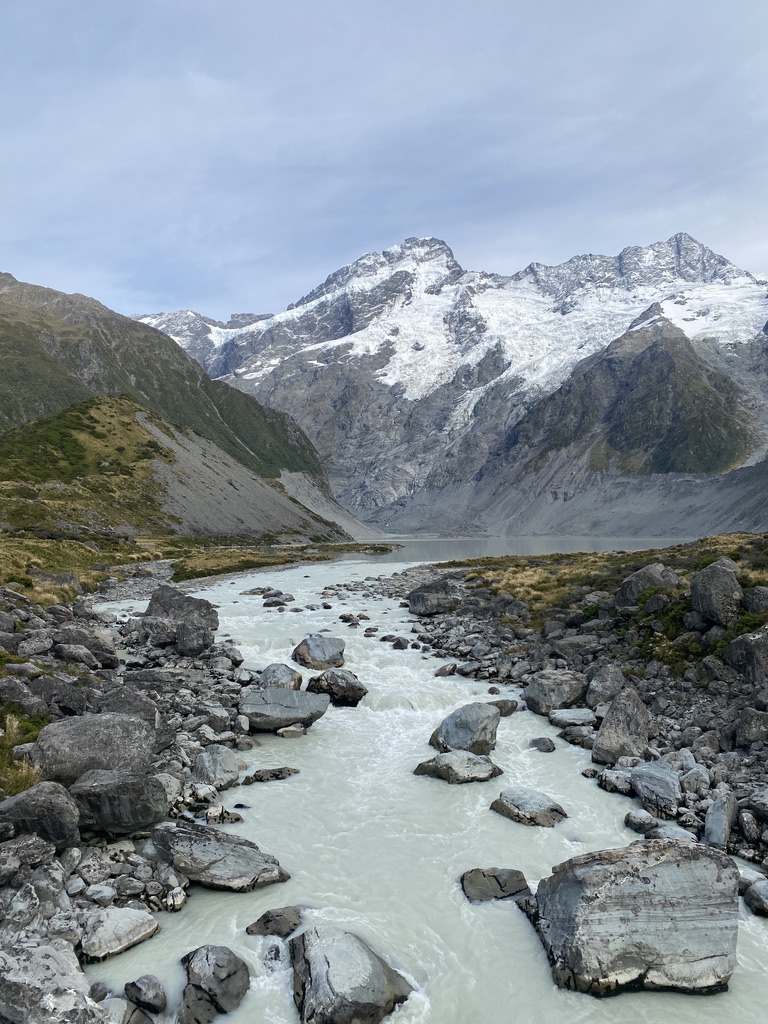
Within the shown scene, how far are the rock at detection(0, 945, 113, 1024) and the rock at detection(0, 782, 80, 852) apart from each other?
2874mm

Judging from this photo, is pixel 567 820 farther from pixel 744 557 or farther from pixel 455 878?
pixel 744 557

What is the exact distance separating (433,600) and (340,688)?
17.1 metres

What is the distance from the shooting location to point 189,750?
17.7 metres

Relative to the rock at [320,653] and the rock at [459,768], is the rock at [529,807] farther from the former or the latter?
the rock at [320,653]

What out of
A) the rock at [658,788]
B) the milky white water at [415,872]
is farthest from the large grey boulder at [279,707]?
the rock at [658,788]

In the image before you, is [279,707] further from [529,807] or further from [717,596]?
[717,596]

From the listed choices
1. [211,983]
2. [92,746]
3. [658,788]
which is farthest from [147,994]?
[658,788]

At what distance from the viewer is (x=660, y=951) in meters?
10.3

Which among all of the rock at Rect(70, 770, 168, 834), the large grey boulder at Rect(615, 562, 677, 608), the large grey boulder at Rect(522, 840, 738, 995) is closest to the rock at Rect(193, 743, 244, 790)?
the rock at Rect(70, 770, 168, 834)

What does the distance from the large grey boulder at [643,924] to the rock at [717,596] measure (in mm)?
14528

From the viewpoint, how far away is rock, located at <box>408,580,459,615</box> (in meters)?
40.0

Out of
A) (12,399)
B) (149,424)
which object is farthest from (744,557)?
(12,399)

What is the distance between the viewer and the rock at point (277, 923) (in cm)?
1100

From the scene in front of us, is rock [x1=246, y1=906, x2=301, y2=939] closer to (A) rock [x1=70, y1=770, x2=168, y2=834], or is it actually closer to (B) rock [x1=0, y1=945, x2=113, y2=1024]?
(B) rock [x1=0, y1=945, x2=113, y2=1024]
